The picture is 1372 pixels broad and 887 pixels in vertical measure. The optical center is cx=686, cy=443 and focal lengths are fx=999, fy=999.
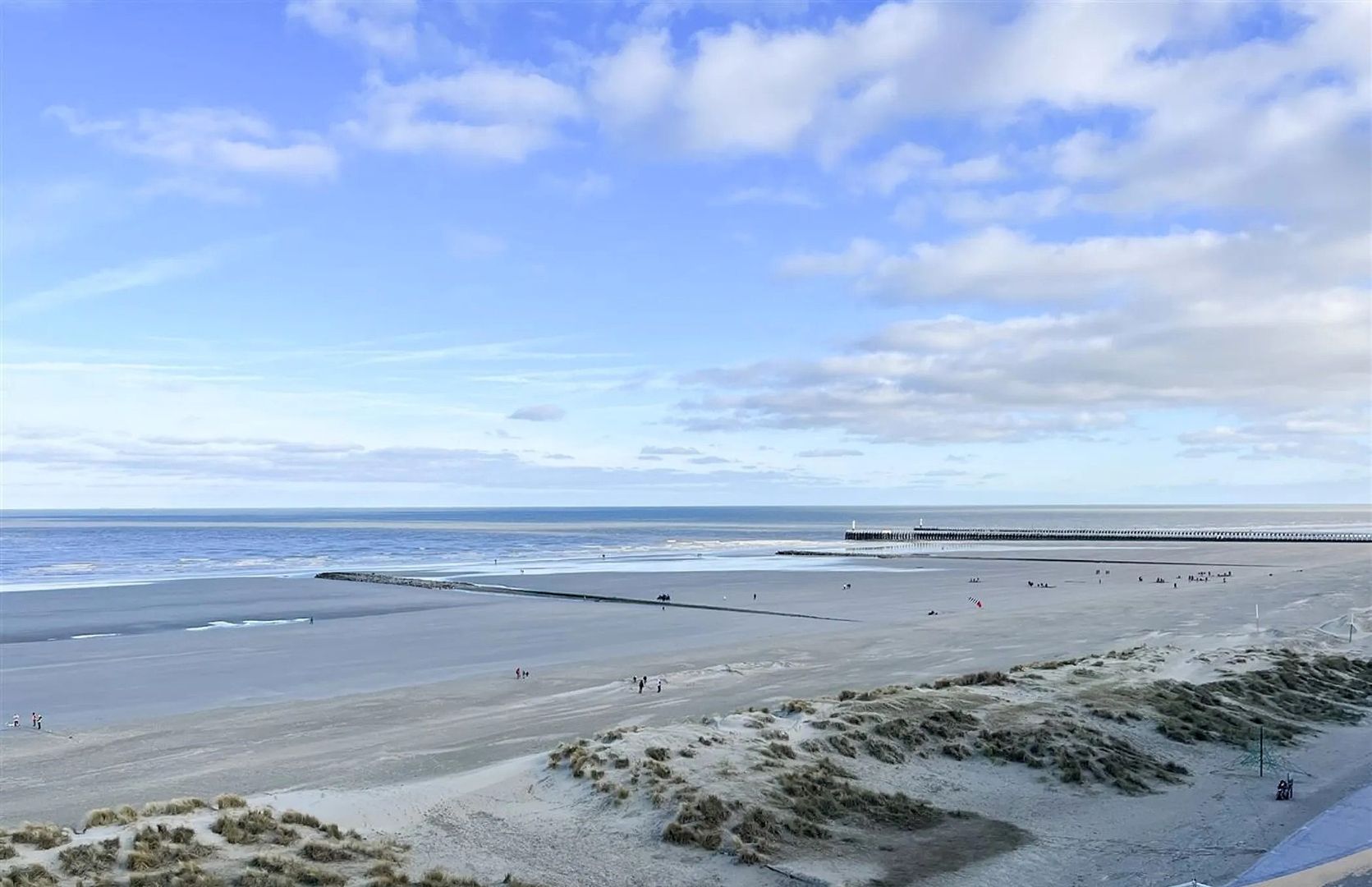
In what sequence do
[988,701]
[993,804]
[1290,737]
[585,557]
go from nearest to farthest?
[993,804] → [1290,737] → [988,701] → [585,557]

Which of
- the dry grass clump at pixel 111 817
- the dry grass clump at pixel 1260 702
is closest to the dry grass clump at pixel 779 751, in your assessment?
the dry grass clump at pixel 1260 702

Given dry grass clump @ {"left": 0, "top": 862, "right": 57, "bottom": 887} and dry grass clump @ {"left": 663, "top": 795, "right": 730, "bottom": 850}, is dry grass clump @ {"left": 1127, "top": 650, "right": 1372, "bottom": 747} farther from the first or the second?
dry grass clump @ {"left": 0, "top": 862, "right": 57, "bottom": 887}

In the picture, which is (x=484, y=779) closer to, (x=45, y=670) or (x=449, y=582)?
(x=45, y=670)

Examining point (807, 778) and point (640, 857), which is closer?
point (640, 857)

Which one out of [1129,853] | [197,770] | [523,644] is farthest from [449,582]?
[1129,853]

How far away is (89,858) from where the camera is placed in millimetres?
15680

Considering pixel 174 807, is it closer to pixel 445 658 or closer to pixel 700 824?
pixel 700 824

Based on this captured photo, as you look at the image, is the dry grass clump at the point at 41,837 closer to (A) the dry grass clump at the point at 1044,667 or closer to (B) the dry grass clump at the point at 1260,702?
(B) the dry grass clump at the point at 1260,702

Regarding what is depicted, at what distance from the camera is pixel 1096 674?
32.2 meters

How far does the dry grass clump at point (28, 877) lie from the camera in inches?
574

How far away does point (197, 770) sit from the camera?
Answer: 23.8 m

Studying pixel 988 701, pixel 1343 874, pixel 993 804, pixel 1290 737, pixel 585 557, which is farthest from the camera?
pixel 585 557

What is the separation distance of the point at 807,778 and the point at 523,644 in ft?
87.4

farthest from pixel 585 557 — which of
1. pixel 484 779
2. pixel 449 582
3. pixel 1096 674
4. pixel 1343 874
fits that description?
pixel 1343 874
